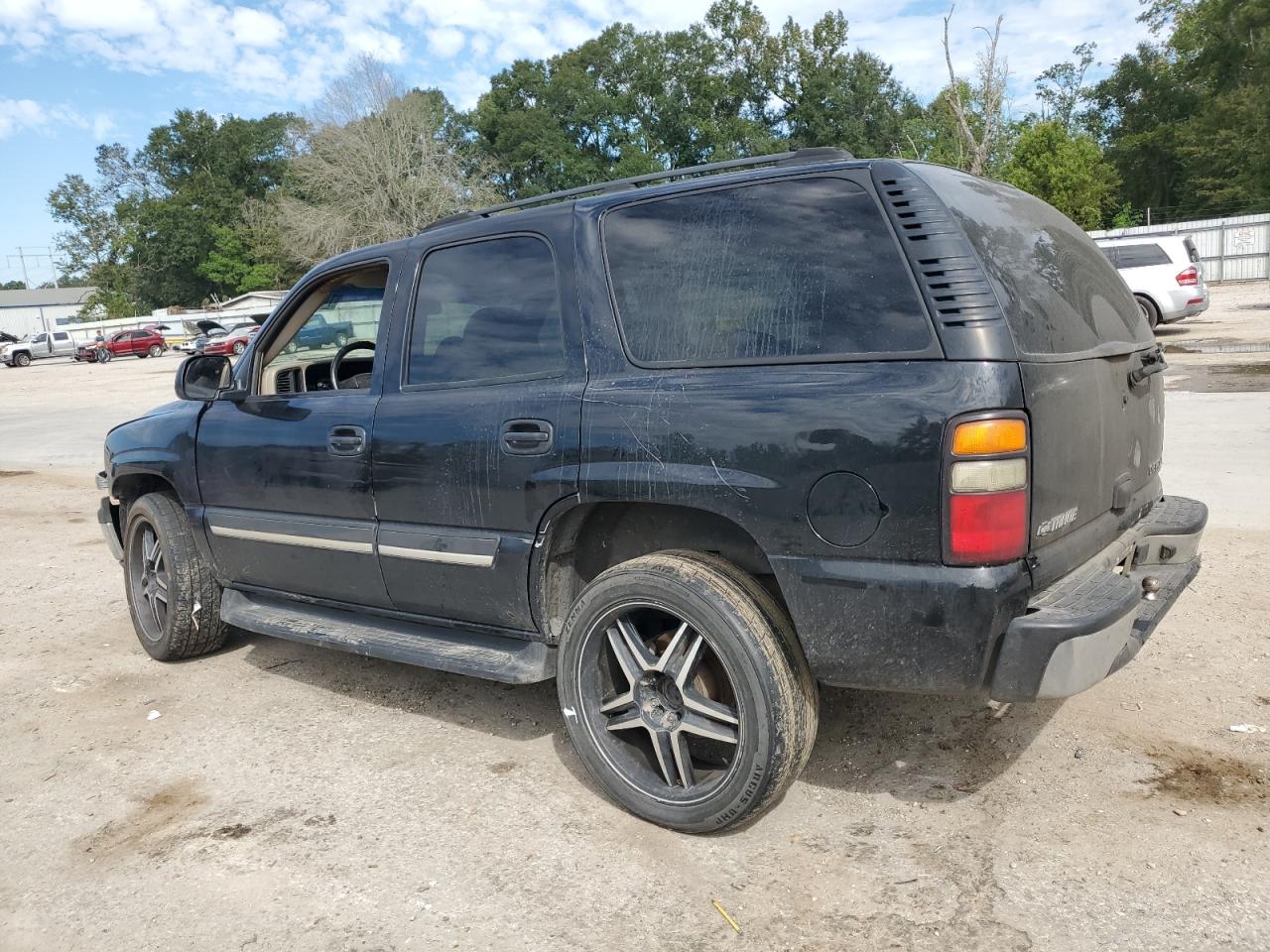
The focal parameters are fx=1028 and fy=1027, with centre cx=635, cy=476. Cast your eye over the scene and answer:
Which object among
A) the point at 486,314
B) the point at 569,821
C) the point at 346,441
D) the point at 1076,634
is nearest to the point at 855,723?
the point at 569,821

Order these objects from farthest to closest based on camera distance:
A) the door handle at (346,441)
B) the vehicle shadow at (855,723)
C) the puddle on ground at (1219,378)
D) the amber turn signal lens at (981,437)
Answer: the puddle on ground at (1219,378) < the door handle at (346,441) < the vehicle shadow at (855,723) < the amber turn signal lens at (981,437)

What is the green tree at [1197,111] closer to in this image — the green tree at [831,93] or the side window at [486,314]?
the green tree at [831,93]

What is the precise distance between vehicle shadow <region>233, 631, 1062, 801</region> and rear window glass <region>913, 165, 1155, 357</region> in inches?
57.6

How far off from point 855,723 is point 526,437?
66.8 inches

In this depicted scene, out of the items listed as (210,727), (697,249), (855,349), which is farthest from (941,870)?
(210,727)

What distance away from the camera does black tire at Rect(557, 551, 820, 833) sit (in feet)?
9.68

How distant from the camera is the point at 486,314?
3.78 m

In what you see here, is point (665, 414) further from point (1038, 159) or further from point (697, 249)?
point (1038, 159)

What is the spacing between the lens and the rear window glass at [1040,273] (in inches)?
112

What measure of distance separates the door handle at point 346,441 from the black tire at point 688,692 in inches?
46.0

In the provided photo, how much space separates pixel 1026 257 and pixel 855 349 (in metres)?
0.69

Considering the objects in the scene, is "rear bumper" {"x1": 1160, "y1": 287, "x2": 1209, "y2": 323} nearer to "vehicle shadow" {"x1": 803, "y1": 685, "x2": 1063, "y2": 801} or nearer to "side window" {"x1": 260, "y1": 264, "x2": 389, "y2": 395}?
"vehicle shadow" {"x1": 803, "y1": 685, "x2": 1063, "y2": 801}

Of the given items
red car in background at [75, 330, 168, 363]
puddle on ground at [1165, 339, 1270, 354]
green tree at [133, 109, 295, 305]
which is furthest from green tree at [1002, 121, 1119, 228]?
green tree at [133, 109, 295, 305]

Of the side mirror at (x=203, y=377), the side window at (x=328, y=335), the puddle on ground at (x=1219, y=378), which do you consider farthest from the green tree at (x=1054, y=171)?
the side mirror at (x=203, y=377)
